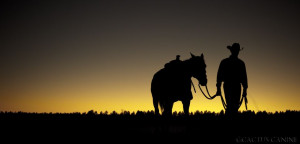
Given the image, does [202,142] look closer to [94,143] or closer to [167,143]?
[167,143]

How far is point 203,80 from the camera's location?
11859 mm

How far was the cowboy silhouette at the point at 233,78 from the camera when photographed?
10.3 meters

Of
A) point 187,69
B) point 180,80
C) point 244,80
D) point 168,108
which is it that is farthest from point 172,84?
point 244,80

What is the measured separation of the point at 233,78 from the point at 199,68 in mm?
1701

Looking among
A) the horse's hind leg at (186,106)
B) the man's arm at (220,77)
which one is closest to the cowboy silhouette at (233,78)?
the man's arm at (220,77)

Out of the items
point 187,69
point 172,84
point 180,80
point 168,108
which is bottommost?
point 168,108

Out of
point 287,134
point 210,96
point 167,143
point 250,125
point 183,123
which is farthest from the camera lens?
point 210,96

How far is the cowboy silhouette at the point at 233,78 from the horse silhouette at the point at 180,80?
140 centimetres

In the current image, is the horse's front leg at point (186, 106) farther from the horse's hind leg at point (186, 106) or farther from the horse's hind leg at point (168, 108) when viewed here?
the horse's hind leg at point (168, 108)

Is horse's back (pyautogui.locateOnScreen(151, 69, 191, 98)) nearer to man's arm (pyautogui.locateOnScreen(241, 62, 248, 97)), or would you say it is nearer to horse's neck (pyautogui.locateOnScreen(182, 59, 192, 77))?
horse's neck (pyautogui.locateOnScreen(182, 59, 192, 77))

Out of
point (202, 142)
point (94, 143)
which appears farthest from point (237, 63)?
point (94, 143)

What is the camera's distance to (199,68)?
11.8 m

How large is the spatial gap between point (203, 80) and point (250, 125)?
3.54 metres

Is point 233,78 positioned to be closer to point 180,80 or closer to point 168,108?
point 180,80
